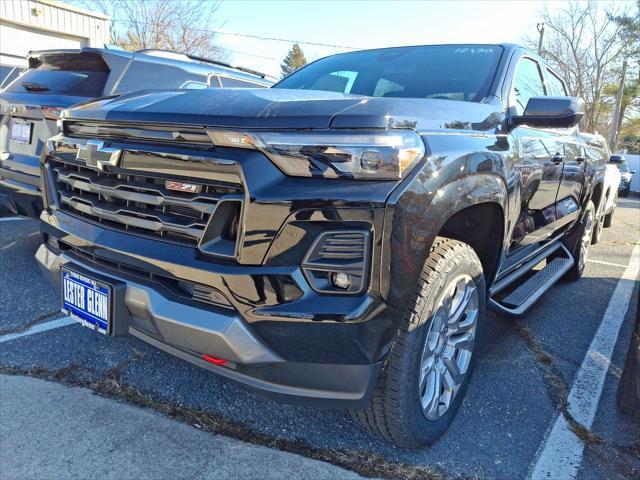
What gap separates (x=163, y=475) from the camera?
190 cm

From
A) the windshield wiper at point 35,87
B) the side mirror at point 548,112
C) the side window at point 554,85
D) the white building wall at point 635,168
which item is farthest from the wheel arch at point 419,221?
the white building wall at point 635,168

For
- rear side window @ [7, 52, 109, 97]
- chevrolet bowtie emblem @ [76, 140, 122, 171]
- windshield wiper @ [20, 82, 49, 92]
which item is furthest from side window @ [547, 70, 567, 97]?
windshield wiper @ [20, 82, 49, 92]

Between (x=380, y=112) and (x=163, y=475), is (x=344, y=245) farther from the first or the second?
(x=163, y=475)

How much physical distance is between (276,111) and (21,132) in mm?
3166

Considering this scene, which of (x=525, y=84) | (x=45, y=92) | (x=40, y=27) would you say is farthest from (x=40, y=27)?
(x=525, y=84)

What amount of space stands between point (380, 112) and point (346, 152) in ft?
0.68

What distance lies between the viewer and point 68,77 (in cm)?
415

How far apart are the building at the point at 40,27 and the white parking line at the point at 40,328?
12385 mm

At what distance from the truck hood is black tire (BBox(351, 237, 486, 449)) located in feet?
1.76

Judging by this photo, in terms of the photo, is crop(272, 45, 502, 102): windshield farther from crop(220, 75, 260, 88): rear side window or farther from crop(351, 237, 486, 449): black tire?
crop(220, 75, 260, 88): rear side window

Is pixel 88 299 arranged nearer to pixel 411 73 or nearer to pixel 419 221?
pixel 419 221

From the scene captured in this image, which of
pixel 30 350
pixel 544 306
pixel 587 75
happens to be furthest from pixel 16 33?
pixel 587 75

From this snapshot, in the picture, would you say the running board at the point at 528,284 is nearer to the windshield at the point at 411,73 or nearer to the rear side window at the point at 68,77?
the windshield at the point at 411,73

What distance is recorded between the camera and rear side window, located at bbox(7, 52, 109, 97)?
4055mm
